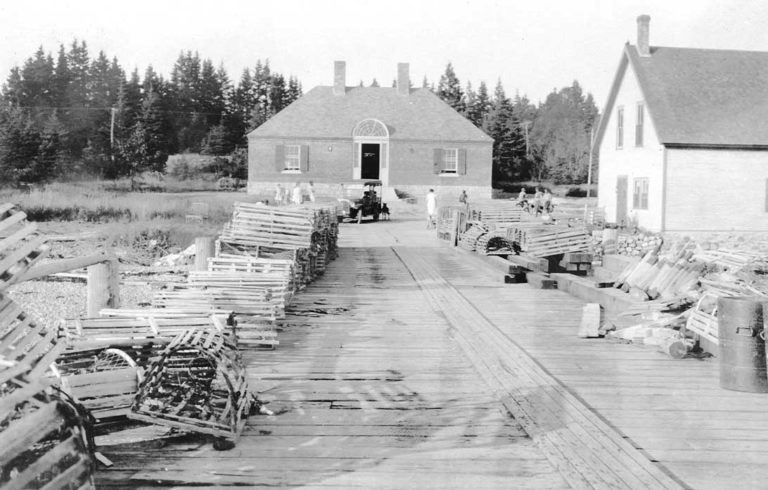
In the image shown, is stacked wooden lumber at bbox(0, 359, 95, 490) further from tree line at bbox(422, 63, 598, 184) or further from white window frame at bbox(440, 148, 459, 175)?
tree line at bbox(422, 63, 598, 184)

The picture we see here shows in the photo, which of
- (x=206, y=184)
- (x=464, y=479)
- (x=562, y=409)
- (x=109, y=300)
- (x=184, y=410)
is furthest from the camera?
(x=206, y=184)

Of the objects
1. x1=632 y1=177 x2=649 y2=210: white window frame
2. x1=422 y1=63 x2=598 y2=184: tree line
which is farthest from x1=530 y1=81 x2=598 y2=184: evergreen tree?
x1=632 y1=177 x2=649 y2=210: white window frame

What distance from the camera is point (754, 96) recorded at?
32.8 metres

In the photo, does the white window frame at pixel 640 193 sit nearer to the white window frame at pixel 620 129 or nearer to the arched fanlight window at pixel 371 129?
the white window frame at pixel 620 129

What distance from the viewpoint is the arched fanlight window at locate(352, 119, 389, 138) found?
48281mm

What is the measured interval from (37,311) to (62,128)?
202 ft

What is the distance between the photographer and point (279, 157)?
47750mm

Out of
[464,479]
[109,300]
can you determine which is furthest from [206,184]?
[464,479]

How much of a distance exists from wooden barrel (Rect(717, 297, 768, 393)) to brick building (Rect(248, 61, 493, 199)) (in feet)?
130

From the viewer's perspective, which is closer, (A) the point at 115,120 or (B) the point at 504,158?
(B) the point at 504,158

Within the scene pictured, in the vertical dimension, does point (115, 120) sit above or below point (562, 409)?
above

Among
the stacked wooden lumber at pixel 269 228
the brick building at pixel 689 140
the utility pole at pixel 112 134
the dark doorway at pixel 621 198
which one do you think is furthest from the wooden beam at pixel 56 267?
the utility pole at pixel 112 134

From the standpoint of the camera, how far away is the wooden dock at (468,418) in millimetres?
4906

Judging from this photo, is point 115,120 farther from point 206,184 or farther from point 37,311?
point 37,311
